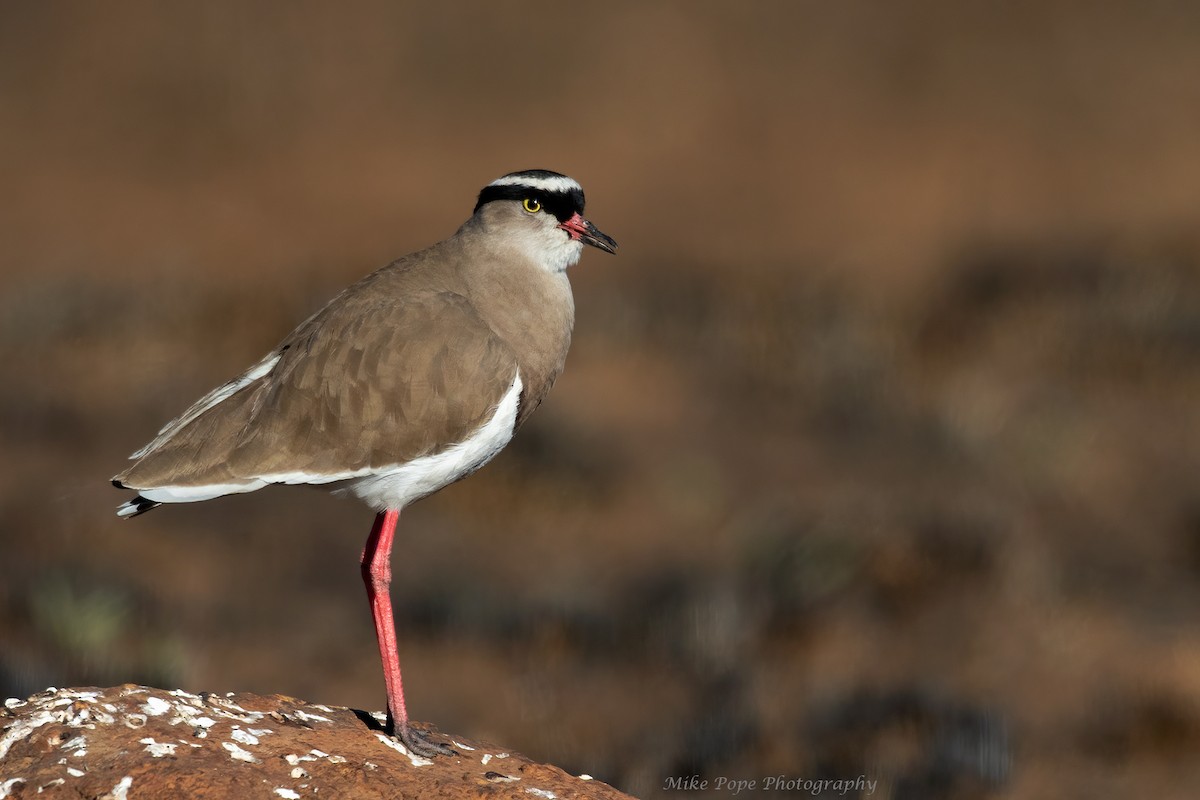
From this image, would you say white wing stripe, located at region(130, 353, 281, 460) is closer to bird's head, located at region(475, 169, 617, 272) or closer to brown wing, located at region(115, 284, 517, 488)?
brown wing, located at region(115, 284, 517, 488)

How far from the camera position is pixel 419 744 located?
6148 mm

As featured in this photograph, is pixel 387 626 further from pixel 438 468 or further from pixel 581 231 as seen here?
pixel 581 231

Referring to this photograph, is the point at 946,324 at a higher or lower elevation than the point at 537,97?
lower

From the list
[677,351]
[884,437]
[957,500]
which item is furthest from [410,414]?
[677,351]

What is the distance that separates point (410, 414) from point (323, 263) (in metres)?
13.8

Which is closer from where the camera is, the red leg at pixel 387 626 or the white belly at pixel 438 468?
the red leg at pixel 387 626

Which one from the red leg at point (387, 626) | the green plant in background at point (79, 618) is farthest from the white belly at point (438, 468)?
the green plant in background at point (79, 618)

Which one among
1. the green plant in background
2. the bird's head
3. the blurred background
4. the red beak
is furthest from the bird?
the green plant in background

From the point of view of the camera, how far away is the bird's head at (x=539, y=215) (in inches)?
279

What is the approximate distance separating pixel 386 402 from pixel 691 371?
10341 millimetres

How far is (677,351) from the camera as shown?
56.3 feet

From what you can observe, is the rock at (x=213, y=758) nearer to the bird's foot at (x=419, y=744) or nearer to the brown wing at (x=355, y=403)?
the bird's foot at (x=419, y=744)

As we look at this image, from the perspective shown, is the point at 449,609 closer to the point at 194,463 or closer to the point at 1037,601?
the point at 1037,601

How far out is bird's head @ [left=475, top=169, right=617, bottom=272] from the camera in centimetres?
708
